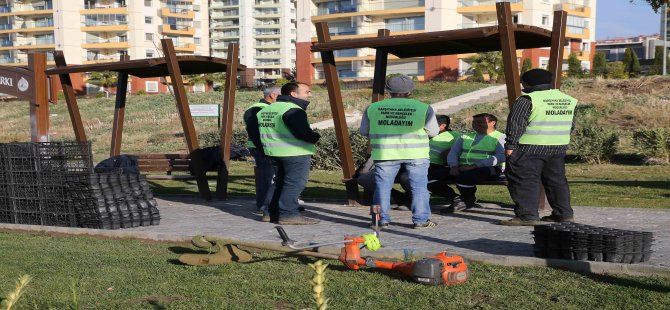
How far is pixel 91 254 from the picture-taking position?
820 centimetres

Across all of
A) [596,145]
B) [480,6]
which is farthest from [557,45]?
[480,6]

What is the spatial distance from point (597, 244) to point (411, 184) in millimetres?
2899

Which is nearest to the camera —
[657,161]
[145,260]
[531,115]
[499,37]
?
[145,260]

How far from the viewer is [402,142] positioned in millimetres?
9453

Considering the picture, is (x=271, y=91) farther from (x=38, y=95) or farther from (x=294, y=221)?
(x=38, y=95)

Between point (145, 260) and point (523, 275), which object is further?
point (145, 260)

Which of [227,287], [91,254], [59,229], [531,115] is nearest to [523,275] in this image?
[227,287]

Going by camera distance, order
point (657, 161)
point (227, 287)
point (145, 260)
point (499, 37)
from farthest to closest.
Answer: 1. point (657, 161)
2. point (499, 37)
3. point (145, 260)
4. point (227, 287)

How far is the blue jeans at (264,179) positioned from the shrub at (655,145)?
12.1 m

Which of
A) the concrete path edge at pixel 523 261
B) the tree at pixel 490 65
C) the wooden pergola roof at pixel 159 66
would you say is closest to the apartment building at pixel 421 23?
the tree at pixel 490 65

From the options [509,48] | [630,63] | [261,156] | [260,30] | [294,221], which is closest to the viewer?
[294,221]

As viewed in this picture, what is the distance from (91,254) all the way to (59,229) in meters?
1.82

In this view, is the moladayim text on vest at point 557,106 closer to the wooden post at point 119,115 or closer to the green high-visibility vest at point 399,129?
the green high-visibility vest at point 399,129

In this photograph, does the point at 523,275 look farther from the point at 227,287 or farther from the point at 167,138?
the point at 167,138
